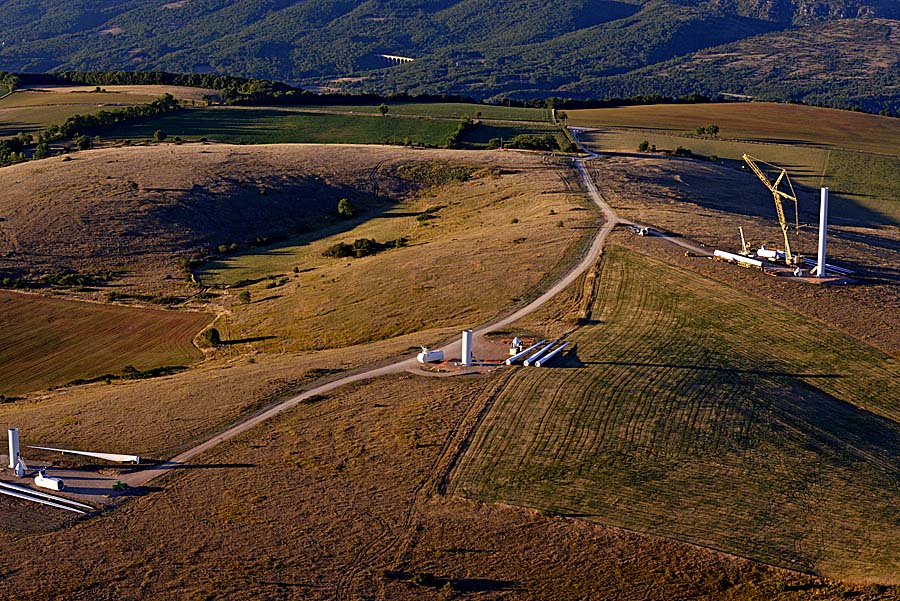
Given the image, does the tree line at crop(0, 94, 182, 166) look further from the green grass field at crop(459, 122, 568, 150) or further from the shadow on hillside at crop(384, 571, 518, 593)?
the shadow on hillside at crop(384, 571, 518, 593)

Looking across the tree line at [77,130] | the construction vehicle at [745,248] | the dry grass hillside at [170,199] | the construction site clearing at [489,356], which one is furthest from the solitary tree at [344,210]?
the construction site clearing at [489,356]

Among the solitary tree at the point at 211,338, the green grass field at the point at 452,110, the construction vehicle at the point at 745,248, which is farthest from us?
the green grass field at the point at 452,110

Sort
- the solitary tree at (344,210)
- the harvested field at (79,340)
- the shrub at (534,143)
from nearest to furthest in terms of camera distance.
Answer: the harvested field at (79,340) → the solitary tree at (344,210) → the shrub at (534,143)

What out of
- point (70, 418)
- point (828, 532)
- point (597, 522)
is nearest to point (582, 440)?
point (597, 522)

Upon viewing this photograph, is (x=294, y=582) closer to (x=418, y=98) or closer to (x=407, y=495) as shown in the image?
(x=407, y=495)

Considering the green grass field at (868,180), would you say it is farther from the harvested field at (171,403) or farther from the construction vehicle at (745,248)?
the harvested field at (171,403)
